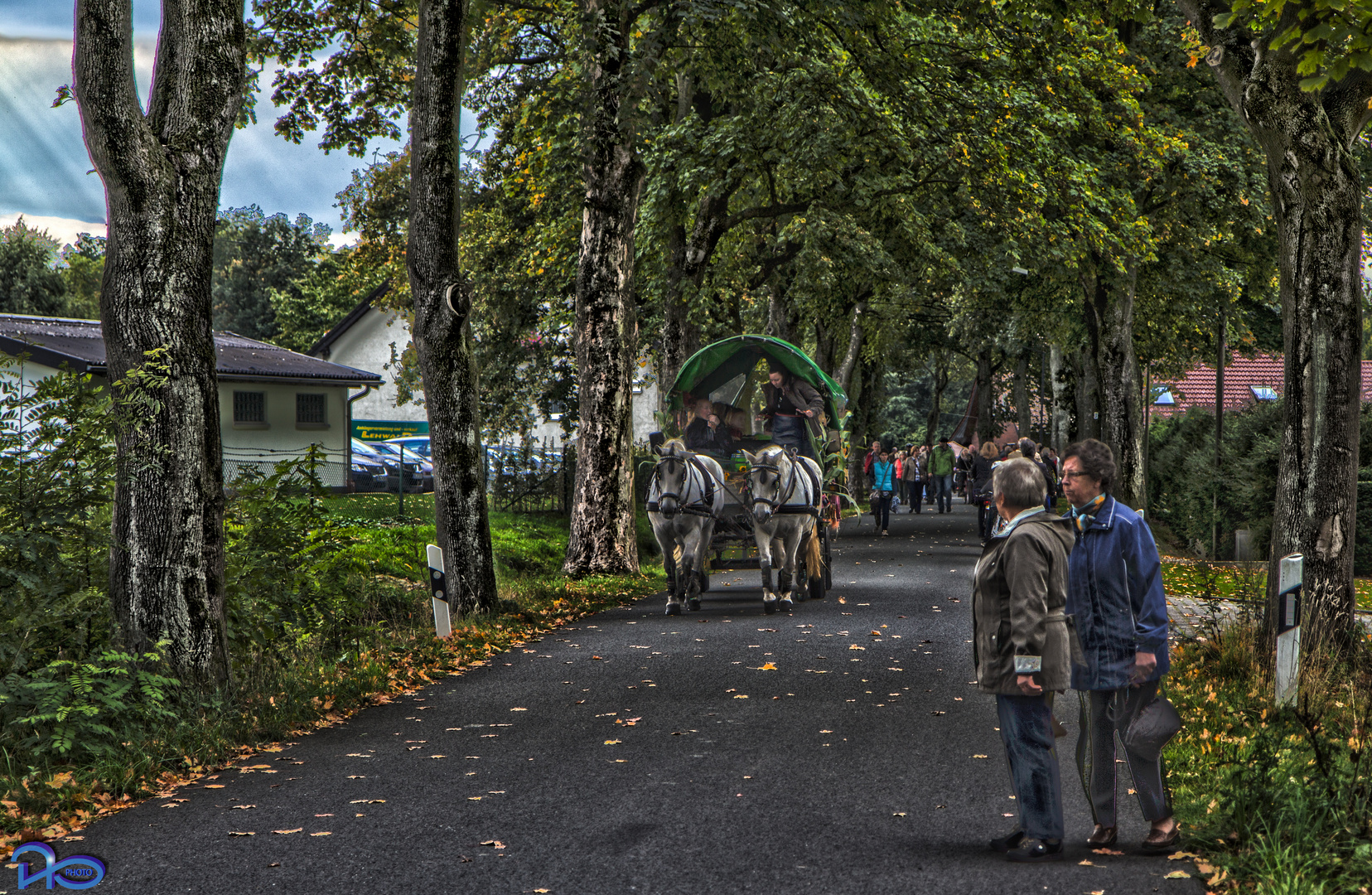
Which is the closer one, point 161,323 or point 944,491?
point 161,323

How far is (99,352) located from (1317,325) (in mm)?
30003

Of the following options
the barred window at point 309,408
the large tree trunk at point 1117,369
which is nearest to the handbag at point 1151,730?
the large tree trunk at point 1117,369

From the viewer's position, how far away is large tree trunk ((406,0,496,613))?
42.8ft

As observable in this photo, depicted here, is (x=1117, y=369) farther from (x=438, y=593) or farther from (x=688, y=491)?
(x=438, y=593)

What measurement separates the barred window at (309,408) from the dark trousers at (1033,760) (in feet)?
116

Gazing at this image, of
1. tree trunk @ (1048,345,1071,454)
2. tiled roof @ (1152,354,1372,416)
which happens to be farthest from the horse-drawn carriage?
tiled roof @ (1152,354,1372,416)

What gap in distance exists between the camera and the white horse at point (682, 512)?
14.2 meters

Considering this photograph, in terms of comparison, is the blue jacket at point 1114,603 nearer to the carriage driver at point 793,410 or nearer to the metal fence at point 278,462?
the metal fence at point 278,462

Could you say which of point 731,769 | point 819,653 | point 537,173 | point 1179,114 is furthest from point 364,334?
point 731,769

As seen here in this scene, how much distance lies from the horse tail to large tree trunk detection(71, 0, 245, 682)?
831 cm

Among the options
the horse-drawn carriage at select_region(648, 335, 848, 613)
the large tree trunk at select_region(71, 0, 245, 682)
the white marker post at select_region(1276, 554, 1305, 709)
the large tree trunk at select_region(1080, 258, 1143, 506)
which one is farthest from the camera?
the large tree trunk at select_region(1080, 258, 1143, 506)

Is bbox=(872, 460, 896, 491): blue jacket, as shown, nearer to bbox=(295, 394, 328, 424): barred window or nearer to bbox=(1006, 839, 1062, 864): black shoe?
bbox=(295, 394, 328, 424): barred window

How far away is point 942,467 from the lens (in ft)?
115

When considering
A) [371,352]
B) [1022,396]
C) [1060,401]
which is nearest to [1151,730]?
[1060,401]
